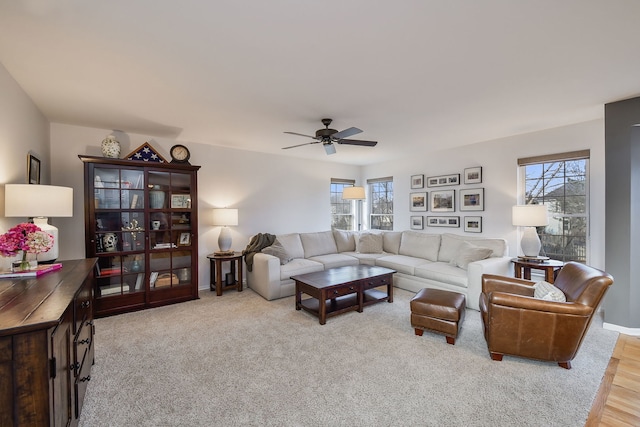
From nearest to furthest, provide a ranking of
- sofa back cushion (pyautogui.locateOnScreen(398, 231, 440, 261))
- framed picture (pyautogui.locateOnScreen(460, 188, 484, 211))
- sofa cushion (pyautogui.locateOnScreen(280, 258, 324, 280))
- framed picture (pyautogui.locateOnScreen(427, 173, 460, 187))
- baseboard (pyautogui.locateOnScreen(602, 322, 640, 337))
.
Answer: baseboard (pyautogui.locateOnScreen(602, 322, 640, 337)), sofa cushion (pyautogui.locateOnScreen(280, 258, 324, 280)), framed picture (pyautogui.locateOnScreen(460, 188, 484, 211)), sofa back cushion (pyautogui.locateOnScreen(398, 231, 440, 261)), framed picture (pyautogui.locateOnScreen(427, 173, 460, 187))

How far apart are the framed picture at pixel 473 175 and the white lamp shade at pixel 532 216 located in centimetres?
114

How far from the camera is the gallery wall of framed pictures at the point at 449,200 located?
Answer: 4820 millimetres

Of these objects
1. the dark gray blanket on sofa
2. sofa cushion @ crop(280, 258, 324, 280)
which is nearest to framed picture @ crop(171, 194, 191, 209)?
the dark gray blanket on sofa

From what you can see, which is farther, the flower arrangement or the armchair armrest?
the armchair armrest

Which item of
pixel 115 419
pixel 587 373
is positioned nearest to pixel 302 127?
pixel 115 419

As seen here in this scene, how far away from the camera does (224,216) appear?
4.54 m

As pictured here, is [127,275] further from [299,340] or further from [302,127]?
[302,127]

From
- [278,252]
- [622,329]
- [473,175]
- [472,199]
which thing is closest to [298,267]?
[278,252]

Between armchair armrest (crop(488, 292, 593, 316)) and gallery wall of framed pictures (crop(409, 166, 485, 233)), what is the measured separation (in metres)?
2.65

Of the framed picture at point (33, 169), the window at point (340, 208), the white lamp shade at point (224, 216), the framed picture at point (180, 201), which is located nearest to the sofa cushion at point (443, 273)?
the window at point (340, 208)

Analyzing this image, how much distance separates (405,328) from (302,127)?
2.78 metres

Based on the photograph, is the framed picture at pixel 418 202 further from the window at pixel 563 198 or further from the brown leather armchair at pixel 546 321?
the brown leather armchair at pixel 546 321

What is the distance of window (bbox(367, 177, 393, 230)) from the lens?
6.45m

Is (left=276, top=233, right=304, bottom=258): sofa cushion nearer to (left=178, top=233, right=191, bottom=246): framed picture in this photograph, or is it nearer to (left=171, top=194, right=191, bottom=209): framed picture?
(left=178, top=233, right=191, bottom=246): framed picture
